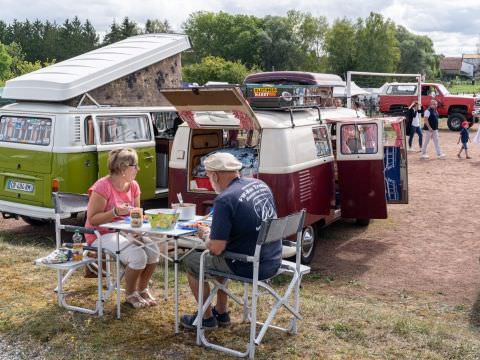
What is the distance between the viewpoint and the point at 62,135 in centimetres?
802

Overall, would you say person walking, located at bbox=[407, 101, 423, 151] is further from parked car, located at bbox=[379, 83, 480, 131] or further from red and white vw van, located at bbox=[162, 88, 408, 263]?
red and white vw van, located at bbox=[162, 88, 408, 263]

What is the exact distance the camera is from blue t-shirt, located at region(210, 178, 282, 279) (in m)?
4.24

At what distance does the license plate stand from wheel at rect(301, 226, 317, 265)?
3.54 m

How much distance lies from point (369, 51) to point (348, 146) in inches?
2704

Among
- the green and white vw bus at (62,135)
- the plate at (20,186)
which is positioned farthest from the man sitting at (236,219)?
the plate at (20,186)

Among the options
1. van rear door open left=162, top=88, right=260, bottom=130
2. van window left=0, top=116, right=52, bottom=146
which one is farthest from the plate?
van rear door open left=162, top=88, right=260, bottom=130

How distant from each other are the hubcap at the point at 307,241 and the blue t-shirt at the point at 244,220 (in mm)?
3024

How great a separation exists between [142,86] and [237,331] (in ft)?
18.3

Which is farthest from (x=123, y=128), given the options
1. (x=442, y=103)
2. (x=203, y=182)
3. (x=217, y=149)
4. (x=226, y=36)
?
(x=226, y=36)

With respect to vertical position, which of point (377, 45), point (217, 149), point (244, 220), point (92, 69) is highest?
point (377, 45)

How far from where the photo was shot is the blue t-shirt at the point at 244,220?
13.9 ft

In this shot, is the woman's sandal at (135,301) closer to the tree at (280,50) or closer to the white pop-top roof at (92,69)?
the white pop-top roof at (92,69)

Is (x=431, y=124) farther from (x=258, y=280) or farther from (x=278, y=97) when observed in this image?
(x=258, y=280)

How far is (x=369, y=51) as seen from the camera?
242 ft
